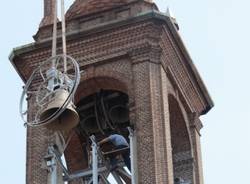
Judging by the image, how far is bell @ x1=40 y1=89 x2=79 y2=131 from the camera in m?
25.9

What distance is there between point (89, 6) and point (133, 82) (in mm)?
2577

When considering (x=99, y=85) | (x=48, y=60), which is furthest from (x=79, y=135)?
(x=48, y=60)

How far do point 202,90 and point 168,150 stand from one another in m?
3.80

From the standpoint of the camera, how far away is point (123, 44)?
29.8 metres

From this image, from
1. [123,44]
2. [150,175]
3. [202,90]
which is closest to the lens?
[150,175]

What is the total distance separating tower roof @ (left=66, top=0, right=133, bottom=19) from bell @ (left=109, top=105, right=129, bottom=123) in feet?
6.98

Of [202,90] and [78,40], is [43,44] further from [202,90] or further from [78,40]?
[202,90]

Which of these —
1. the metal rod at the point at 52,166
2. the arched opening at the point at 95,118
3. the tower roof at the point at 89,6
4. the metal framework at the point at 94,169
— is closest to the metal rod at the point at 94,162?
the metal framework at the point at 94,169

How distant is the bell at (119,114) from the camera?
3052 cm

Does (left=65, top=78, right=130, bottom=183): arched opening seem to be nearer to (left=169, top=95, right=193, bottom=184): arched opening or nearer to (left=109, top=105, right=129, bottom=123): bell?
(left=109, top=105, right=129, bottom=123): bell

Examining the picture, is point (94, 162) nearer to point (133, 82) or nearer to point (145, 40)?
point (133, 82)

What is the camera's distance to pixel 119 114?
30.6 metres

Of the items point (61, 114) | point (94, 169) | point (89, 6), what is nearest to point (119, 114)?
point (89, 6)

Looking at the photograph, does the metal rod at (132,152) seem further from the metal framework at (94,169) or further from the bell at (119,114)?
the bell at (119,114)
